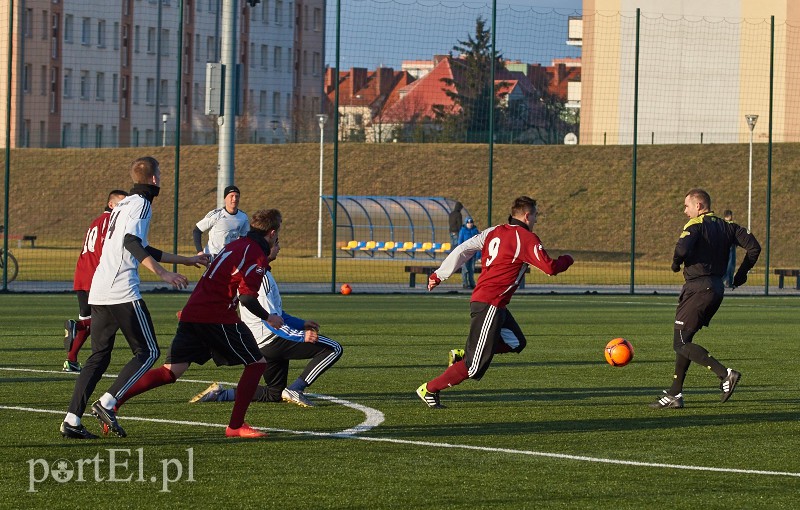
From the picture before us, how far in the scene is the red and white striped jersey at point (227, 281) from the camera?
898 cm

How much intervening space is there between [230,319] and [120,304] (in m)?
0.73

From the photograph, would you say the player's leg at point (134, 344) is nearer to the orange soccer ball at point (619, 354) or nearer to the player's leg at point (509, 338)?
the player's leg at point (509, 338)

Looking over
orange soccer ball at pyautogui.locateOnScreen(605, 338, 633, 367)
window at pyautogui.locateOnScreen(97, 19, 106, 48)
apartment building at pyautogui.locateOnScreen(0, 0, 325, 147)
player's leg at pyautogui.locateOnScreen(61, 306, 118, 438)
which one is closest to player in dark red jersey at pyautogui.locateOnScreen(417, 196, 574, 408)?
orange soccer ball at pyautogui.locateOnScreen(605, 338, 633, 367)

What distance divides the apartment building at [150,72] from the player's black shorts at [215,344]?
25420 millimetres

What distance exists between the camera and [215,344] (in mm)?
9164

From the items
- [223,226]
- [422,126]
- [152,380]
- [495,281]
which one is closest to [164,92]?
[422,126]

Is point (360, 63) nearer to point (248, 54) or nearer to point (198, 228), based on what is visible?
point (198, 228)

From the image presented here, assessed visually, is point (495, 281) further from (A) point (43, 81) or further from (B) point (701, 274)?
(A) point (43, 81)

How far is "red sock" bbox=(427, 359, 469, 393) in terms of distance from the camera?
34.3 feet

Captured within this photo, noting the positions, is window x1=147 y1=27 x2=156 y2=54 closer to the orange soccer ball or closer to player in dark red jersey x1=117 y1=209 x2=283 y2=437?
the orange soccer ball

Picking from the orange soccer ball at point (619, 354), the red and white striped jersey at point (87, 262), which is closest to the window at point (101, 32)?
the red and white striped jersey at point (87, 262)

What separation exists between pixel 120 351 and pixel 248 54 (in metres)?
62.0

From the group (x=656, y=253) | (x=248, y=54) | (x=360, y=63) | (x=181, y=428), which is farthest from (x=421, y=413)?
(x=248, y=54)

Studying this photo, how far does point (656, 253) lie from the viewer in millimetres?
50656
